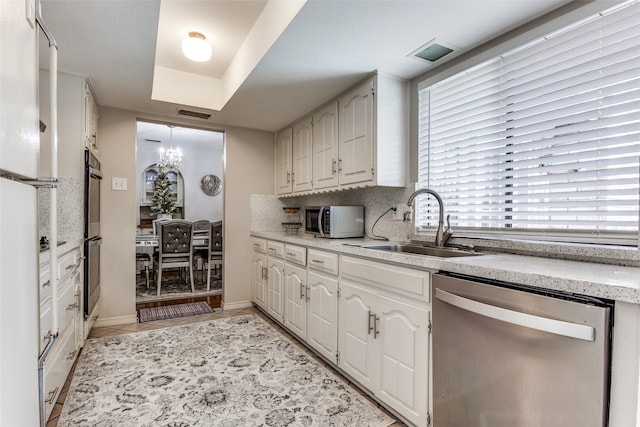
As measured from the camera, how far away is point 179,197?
7047mm

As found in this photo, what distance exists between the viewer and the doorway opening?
15.9 feet

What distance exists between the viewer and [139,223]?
676 centimetres

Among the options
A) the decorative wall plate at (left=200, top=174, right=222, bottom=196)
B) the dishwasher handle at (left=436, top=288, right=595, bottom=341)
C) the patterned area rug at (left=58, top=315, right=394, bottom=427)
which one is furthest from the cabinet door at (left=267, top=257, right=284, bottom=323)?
the decorative wall plate at (left=200, top=174, right=222, bottom=196)

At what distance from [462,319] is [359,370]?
876mm

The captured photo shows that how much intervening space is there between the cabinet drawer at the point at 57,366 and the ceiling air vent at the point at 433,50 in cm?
258

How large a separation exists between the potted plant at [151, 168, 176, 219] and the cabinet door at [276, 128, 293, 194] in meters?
3.66

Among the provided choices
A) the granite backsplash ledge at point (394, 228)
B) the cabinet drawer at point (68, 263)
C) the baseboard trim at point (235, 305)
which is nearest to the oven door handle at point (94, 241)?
the cabinet drawer at point (68, 263)

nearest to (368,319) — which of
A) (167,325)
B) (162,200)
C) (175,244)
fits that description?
(167,325)

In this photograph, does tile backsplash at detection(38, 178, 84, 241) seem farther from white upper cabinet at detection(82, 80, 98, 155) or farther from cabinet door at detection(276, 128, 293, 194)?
cabinet door at detection(276, 128, 293, 194)

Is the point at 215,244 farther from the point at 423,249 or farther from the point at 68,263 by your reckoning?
the point at 423,249

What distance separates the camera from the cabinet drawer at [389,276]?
1.54 meters

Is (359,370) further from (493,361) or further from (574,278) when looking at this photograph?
(574,278)

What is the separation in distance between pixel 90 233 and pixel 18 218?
210 centimetres

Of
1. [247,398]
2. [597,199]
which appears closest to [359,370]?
[247,398]
